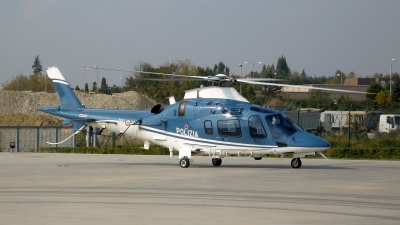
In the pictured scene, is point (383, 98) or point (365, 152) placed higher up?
point (383, 98)

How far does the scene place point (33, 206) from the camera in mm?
11961

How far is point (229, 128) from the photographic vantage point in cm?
2188

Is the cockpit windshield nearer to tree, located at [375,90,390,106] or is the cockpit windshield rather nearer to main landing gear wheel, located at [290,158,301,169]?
main landing gear wheel, located at [290,158,301,169]

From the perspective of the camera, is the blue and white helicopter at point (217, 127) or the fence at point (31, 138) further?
the fence at point (31, 138)

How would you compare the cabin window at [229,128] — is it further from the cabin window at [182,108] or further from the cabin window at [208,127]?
the cabin window at [182,108]

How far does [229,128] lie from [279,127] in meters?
1.85

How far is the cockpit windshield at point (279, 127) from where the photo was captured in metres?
21.2

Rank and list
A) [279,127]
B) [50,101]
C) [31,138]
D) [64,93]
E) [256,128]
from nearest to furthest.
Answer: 1. [279,127]
2. [256,128]
3. [64,93]
4. [31,138]
5. [50,101]

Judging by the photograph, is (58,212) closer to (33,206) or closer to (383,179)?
(33,206)

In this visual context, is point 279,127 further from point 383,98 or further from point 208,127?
point 383,98

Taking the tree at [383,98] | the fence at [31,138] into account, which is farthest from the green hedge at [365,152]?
the tree at [383,98]

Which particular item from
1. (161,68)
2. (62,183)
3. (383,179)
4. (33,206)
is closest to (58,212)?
(33,206)

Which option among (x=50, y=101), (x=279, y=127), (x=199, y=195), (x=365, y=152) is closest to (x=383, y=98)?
(x=50, y=101)

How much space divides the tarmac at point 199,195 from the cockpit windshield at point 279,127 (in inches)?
51.2
